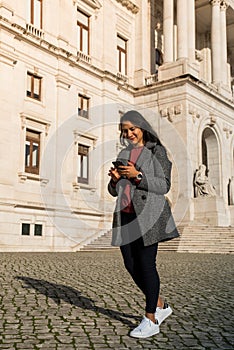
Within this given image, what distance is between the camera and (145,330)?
4082 millimetres

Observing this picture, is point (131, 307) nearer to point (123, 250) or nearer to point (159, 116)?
point (123, 250)

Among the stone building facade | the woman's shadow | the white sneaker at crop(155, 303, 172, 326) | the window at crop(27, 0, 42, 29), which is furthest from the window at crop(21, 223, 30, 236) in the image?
the white sneaker at crop(155, 303, 172, 326)

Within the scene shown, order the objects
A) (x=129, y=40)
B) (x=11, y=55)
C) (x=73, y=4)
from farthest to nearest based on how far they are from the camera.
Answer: (x=129, y=40) < (x=73, y=4) < (x=11, y=55)

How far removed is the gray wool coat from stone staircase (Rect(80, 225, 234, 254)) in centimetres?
1602

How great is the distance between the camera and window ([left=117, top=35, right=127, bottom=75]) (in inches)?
1196

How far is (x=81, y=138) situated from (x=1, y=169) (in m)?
6.44

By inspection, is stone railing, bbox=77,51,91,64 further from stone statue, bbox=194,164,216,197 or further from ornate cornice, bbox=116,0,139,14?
stone statue, bbox=194,164,216,197

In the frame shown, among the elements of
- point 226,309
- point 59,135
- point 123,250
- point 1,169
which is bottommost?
point 226,309

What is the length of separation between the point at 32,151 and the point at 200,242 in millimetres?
9185

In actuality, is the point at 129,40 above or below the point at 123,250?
above

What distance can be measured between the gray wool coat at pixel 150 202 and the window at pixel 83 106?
73.1ft

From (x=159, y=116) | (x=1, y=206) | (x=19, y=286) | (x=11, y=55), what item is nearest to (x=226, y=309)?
(x=19, y=286)

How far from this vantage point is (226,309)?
5.64 metres

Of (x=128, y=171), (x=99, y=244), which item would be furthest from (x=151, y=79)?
(x=128, y=171)
